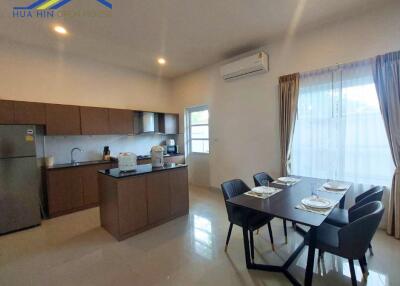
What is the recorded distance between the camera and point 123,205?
256 centimetres

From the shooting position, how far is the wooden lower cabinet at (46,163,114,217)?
3.30 metres

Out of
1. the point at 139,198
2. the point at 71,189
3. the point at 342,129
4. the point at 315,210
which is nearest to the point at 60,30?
the point at 71,189

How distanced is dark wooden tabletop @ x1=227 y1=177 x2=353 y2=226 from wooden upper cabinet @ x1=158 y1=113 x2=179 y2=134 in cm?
341

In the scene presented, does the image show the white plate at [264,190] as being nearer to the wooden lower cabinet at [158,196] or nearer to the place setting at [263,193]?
the place setting at [263,193]

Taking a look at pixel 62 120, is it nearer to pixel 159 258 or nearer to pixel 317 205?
pixel 159 258

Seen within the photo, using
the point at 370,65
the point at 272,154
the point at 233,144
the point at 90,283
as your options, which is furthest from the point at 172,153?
the point at 370,65

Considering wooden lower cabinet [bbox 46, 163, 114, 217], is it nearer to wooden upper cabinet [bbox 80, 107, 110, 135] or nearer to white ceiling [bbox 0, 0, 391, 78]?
wooden upper cabinet [bbox 80, 107, 110, 135]

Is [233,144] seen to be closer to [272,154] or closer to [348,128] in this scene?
[272,154]

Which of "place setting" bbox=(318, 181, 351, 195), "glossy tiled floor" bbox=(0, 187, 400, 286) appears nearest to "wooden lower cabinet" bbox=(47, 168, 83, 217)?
"glossy tiled floor" bbox=(0, 187, 400, 286)

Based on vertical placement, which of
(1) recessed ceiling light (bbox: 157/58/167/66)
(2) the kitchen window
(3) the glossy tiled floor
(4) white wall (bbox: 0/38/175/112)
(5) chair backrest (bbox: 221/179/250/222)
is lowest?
(3) the glossy tiled floor

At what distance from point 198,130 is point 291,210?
3.80 m

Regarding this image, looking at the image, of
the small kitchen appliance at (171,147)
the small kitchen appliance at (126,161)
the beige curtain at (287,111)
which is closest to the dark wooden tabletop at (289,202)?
the beige curtain at (287,111)

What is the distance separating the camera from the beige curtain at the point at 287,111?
3281 millimetres

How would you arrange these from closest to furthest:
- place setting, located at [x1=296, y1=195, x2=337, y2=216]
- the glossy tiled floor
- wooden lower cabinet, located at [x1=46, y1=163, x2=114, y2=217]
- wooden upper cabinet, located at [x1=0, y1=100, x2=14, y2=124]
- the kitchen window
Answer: place setting, located at [x1=296, y1=195, x2=337, y2=216], the glossy tiled floor, wooden upper cabinet, located at [x1=0, y1=100, x2=14, y2=124], wooden lower cabinet, located at [x1=46, y1=163, x2=114, y2=217], the kitchen window
